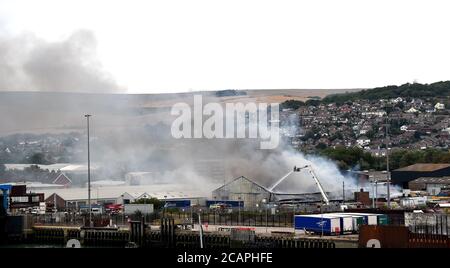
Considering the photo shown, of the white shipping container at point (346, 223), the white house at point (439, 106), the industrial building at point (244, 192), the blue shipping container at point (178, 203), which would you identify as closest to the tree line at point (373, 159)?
the industrial building at point (244, 192)

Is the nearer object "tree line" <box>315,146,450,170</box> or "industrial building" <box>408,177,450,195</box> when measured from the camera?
"industrial building" <box>408,177,450,195</box>

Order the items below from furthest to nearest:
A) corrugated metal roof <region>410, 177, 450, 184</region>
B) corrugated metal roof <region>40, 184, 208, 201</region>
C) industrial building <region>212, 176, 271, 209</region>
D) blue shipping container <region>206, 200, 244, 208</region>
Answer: corrugated metal roof <region>410, 177, 450, 184</region>
corrugated metal roof <region>40, 184, 208, 201</region>
industrial building <region>212, 176, 271, 209</region>
blue shipping container <region>206, 200, 244, 208</region>

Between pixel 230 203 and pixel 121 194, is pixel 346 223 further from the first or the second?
pixel 121 194

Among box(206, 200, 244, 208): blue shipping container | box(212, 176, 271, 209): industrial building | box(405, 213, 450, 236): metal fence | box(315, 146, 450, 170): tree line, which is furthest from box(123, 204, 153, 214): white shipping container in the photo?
box(315, 146, 450, 170): tree line

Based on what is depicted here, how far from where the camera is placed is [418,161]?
116438mm

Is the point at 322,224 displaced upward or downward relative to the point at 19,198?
downward

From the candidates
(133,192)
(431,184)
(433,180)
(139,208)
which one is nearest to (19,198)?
(133,192)

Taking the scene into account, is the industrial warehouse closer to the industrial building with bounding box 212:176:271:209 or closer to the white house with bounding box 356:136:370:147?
the industrial building with bounding box 212:176:271:209

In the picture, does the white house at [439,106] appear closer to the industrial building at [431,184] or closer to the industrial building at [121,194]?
the industrial building at [431,184]

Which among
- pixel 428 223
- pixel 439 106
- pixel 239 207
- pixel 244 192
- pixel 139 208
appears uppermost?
pixel 439 106

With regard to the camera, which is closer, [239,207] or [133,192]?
[239,207]

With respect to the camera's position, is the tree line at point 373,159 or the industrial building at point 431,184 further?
the tree line at point 373,159
